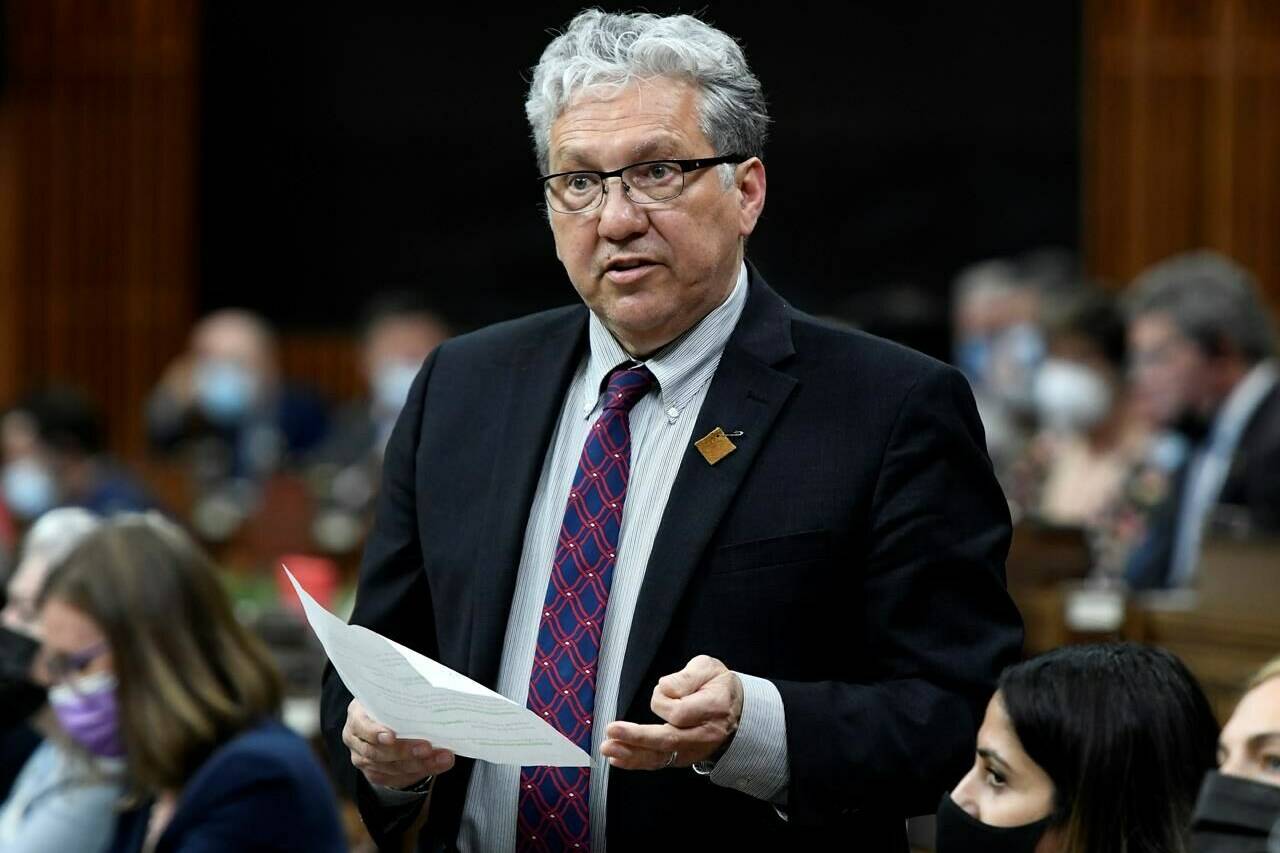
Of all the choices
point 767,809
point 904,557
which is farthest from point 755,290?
point 767,809

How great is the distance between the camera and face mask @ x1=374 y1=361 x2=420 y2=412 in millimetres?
9406

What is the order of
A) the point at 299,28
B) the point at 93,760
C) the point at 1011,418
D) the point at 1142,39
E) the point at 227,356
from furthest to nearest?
1. the point at 299,28
2. the point at 1142,39
3. the point at 227,356
4. the point at 1011,418
5. the point at 93,760

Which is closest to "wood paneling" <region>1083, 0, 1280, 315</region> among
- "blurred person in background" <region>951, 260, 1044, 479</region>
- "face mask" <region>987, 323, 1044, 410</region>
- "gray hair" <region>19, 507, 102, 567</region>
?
"blurred person in background" <region>951, 260, 1044, 479</region>

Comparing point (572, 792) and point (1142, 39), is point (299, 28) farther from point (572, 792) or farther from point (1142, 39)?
point (572, 792)

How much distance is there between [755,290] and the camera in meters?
2.40

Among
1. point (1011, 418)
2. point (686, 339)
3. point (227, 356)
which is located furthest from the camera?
point (227, 356)

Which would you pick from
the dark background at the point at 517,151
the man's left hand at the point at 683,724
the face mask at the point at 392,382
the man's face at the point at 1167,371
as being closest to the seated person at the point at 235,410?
the face mask at the point at 392,382

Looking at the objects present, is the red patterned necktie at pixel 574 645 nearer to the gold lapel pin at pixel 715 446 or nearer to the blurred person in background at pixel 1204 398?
the gold lapel pin at pixel 715 446

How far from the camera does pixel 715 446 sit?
2250 mm

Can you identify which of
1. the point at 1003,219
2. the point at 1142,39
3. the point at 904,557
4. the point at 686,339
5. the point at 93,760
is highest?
the point at 1142,39

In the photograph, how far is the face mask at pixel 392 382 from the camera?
9.41 meters

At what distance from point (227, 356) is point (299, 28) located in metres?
2.90

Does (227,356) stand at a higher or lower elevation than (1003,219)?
lower

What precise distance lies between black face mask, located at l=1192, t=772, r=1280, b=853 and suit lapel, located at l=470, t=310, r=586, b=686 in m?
0.81
